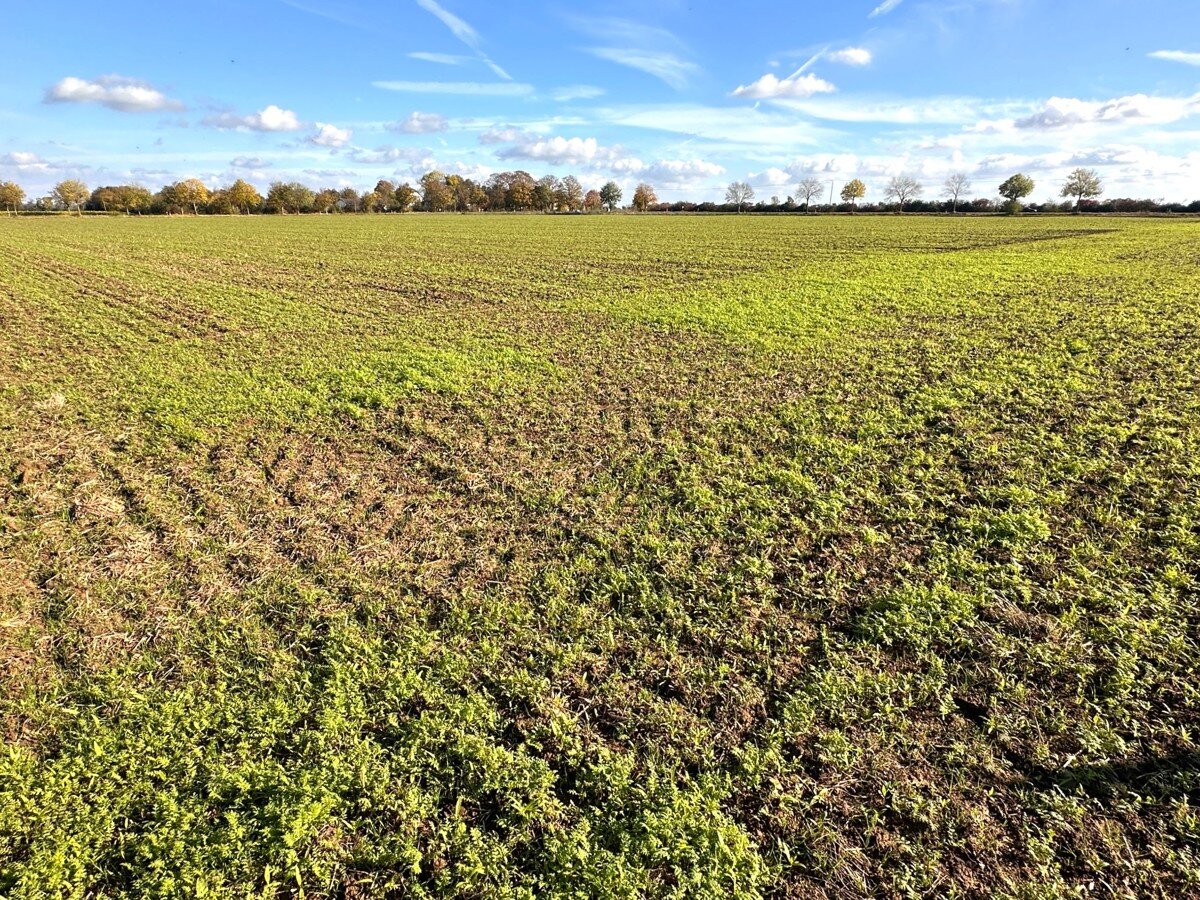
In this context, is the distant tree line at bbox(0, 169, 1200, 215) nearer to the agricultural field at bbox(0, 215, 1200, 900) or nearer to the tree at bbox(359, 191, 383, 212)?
the tree at bbox(359, 191, 383, 212)

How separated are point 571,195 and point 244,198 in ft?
232

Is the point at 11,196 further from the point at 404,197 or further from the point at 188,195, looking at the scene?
the point at 404,197

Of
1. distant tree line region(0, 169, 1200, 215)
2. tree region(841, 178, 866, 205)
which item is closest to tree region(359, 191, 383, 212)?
distant tree line region(0, 169, 1200, 215)

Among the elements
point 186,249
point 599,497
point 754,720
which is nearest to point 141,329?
point 599,497

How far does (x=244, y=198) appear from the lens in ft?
397

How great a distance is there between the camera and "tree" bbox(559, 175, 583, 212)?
137 metres

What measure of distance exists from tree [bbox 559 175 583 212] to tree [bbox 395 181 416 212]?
35.8m

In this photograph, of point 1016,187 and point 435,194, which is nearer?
point 1016,187

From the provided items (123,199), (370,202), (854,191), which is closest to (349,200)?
(370,202)

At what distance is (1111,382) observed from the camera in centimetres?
1011

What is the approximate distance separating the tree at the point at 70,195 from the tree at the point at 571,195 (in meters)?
99.4

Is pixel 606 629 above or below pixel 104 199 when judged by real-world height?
below

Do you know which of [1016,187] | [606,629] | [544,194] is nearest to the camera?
[606,629]

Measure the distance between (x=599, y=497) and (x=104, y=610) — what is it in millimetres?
5054
